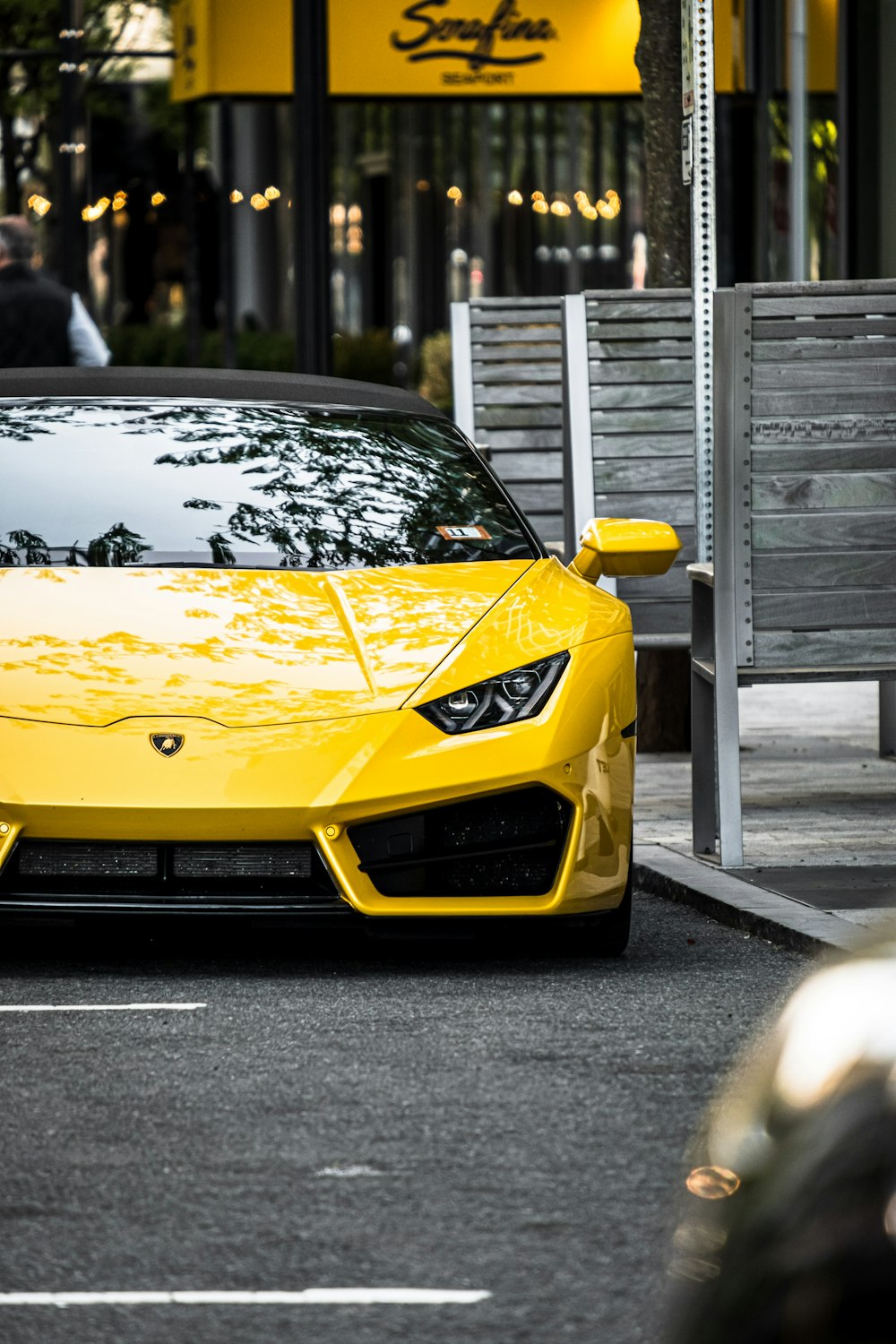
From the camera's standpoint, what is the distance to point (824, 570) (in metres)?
7.37

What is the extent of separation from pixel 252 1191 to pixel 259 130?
36459 mm

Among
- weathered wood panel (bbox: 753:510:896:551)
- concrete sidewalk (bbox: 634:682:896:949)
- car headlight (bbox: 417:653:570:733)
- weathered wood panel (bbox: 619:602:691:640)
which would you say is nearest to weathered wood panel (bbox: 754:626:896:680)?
weathered wood panel (bbox: 753:510:896:551)

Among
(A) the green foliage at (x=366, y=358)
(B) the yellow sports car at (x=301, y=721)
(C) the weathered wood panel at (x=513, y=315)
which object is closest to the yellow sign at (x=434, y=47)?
(A) the green foliage at (x=366, y=358)

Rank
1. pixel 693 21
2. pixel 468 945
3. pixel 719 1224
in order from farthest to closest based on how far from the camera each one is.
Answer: pixel 693 21 → pixel 468 945 → pixel 719 1224

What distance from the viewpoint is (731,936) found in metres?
6.45

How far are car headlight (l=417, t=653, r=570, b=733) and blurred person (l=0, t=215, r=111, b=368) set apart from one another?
676cm

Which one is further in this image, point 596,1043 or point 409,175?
point 409,175

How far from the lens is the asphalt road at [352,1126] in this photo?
11.3 feet

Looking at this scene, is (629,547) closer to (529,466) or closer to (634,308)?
(634,308)

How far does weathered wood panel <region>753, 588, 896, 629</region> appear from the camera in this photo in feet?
24.1

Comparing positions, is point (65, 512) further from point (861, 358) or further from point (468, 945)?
point (861, 358)

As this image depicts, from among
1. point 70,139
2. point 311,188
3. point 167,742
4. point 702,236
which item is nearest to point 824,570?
point 702,236

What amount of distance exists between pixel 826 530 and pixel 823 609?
0.76 feet

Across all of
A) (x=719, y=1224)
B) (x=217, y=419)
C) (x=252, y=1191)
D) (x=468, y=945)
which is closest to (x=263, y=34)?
(x=217, y=419)
